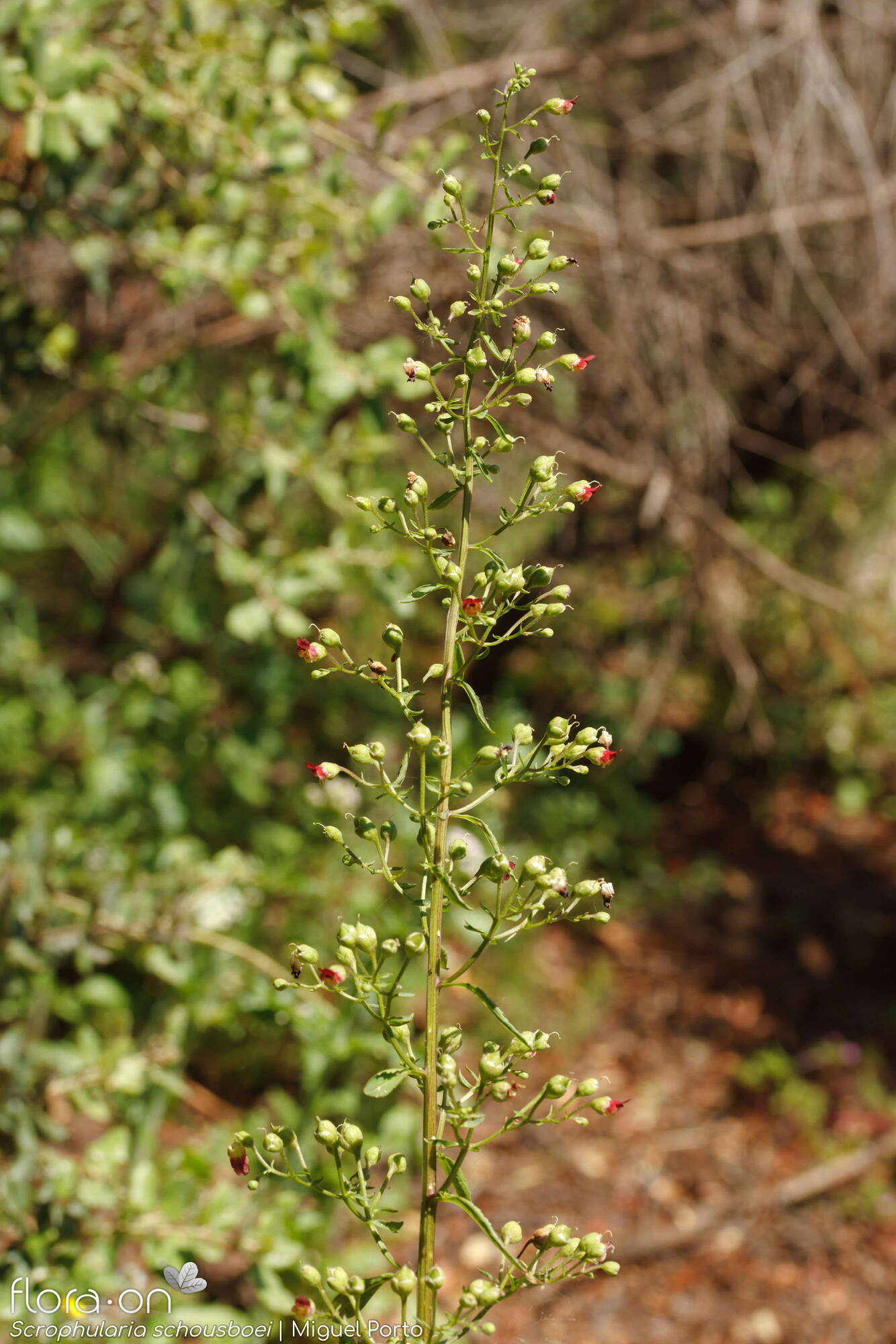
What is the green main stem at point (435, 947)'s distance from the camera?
0.81 m

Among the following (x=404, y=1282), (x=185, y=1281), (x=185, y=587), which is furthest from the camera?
(x=185, y=587)

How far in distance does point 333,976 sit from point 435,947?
0.27 feet

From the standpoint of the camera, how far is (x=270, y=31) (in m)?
1.78

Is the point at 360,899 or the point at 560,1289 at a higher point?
the point at 360,899

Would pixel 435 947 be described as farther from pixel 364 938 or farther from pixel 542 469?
pixel 542 469

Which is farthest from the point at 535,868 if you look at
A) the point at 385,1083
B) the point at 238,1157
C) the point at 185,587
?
the point at 185,587

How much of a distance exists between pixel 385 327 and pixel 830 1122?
2425 millimetres

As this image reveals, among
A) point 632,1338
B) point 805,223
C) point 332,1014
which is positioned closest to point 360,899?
point 332,1014

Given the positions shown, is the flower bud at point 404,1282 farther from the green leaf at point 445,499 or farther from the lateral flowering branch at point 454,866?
the green leaf at point 445,499

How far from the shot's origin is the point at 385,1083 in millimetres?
859

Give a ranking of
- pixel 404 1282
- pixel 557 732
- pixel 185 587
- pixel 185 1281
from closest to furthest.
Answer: pixel 404 1282 < pixel 557 732 < pixel 185 1281 < pixel 185 587

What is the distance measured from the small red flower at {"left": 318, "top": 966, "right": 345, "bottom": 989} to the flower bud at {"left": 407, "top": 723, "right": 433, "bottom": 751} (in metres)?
0.19

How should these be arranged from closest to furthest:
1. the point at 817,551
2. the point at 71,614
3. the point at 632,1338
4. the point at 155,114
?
1. the point at 155,114
2. the point at 632,1338
3. the point at 71,614
4. the point at 817,551

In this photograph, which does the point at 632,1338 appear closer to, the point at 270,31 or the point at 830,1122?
the point at 830,1122
